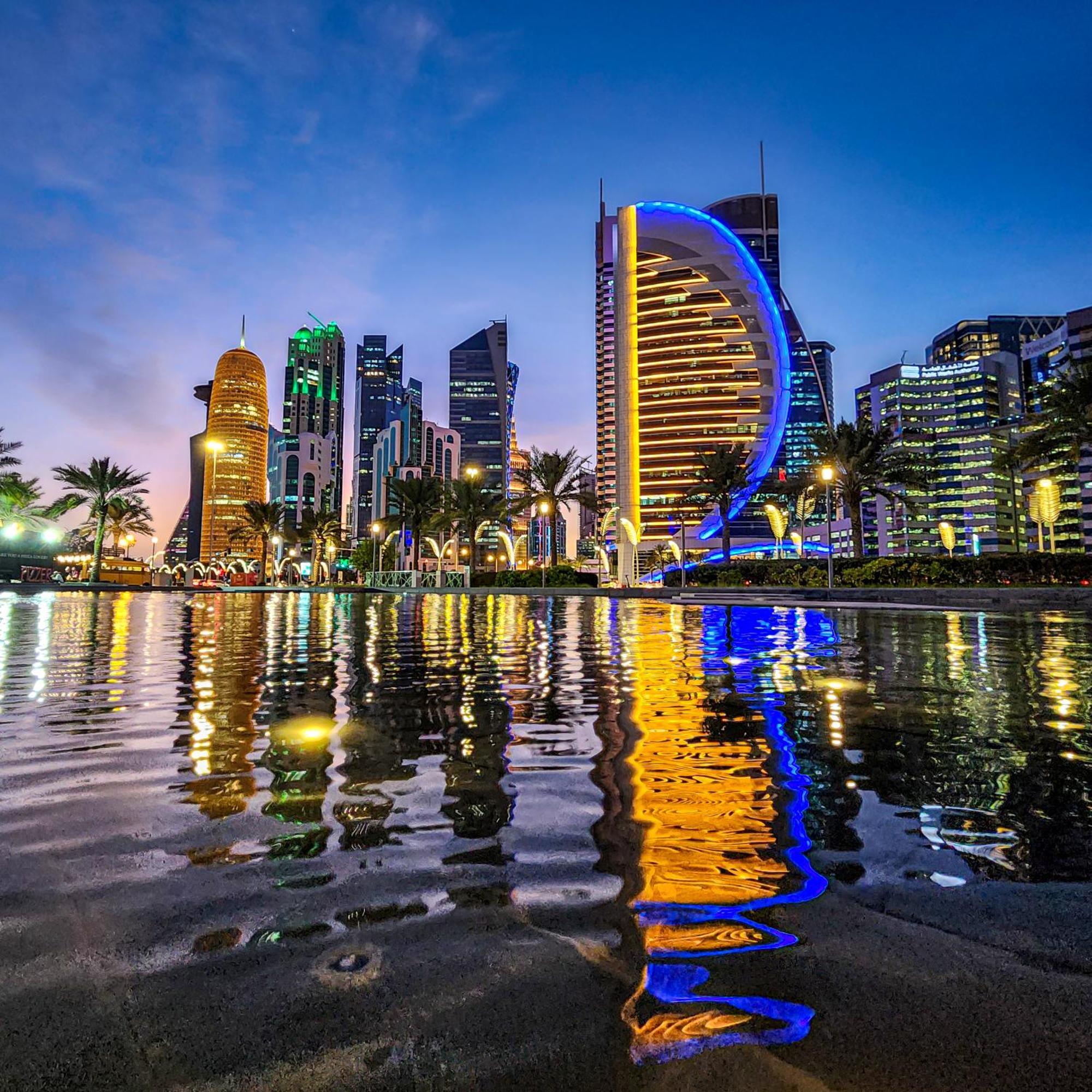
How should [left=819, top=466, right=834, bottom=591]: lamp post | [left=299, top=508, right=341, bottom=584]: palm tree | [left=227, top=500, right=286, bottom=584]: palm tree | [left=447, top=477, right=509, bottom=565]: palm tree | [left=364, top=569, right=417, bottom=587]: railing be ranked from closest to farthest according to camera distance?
[left=819, top=466, right=834, bottom=591]: lamp post
[left=447, top=477, right=509, bottom=565]: palm tree
[left=364, top=569, right=417, bottom=587]: railing
[left=227, top=500, right=286, bottom=584]: palm tree
[left=299, top=508, right=341, bottom=584]: palm tree

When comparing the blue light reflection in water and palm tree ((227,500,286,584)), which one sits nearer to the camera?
the blue light reflection in water

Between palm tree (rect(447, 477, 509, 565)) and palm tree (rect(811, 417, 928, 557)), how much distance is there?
989 inches

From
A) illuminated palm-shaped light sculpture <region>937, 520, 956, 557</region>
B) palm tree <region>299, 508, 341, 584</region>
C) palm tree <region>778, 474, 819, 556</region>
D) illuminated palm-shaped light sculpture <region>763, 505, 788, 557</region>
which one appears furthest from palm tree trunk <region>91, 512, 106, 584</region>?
illuminated palm-shaped light sculpture <region>937, 520, 956, 557</region>

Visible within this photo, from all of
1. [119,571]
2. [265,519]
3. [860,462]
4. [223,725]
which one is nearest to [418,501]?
[265,519]

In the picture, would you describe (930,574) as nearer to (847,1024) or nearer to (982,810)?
(982,810)

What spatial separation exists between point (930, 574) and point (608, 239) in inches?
7101

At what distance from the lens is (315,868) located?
2.36 meters

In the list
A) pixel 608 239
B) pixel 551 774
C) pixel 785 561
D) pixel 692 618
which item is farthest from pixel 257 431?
pixel 551 774

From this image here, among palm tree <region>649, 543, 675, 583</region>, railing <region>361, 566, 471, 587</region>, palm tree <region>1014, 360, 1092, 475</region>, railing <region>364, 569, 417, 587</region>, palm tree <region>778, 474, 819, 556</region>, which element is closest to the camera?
palm tree <region>1014, 360, 1092, 475</region>

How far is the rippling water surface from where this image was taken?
4.69 feet

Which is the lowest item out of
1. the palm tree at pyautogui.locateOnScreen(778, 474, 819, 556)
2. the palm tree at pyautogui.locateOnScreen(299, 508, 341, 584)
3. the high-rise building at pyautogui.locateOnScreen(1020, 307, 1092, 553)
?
the palm tree at pyautogui.locateOnScreen(778, 474, 819, 556)

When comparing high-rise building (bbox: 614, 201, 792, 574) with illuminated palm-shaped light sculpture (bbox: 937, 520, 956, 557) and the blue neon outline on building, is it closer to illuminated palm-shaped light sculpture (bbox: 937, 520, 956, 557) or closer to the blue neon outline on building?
the blue neon outline on building

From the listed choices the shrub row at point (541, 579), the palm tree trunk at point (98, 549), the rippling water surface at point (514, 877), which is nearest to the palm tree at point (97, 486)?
the palm tree trunk at point (98, 549)

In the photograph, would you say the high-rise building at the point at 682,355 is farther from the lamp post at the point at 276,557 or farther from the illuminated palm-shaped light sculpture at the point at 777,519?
the lamp post at the point at 276,557
